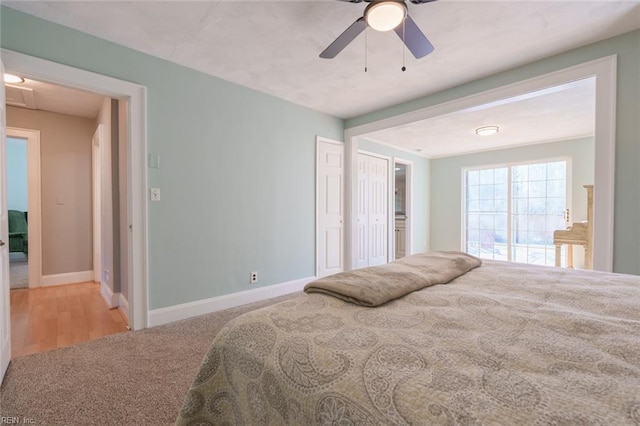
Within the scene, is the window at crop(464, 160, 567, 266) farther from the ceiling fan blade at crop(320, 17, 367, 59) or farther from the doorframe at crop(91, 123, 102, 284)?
the doorframe at crop(91, 123, 102, 284)

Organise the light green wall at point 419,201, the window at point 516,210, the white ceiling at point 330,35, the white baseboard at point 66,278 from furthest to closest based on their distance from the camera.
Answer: the light green wall at point 419,201
the window at point 516,210
the white baseboard at point 66,278
the white ceiling at point 330,35

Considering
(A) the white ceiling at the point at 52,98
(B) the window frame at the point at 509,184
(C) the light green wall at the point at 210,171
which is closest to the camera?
(C) the light green wall at the point at 210,171

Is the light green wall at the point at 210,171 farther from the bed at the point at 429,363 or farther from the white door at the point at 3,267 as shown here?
the bed at the point at 429,363

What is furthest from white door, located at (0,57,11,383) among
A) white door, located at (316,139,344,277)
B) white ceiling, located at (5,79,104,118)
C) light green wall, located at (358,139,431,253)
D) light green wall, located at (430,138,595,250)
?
light green wall, located at (430,138,595,250)

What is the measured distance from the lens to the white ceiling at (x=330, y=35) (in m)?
1.99

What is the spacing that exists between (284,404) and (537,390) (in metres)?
0.56

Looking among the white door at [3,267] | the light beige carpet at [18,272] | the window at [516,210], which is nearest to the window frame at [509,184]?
the window at [516,210]

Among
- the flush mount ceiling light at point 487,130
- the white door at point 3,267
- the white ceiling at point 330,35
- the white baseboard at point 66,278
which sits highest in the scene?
the white ceiling at point 330,35

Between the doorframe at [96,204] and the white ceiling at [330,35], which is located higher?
the white ceiling at [330,35]

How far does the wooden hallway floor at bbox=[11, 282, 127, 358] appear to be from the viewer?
2.31 metres

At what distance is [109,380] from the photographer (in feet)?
5.80

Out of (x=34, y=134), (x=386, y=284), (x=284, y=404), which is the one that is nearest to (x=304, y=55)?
(x=386, y=284)

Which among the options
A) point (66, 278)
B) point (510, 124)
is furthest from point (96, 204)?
point (510, 124)

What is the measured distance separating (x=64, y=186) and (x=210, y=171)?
2.75 m
